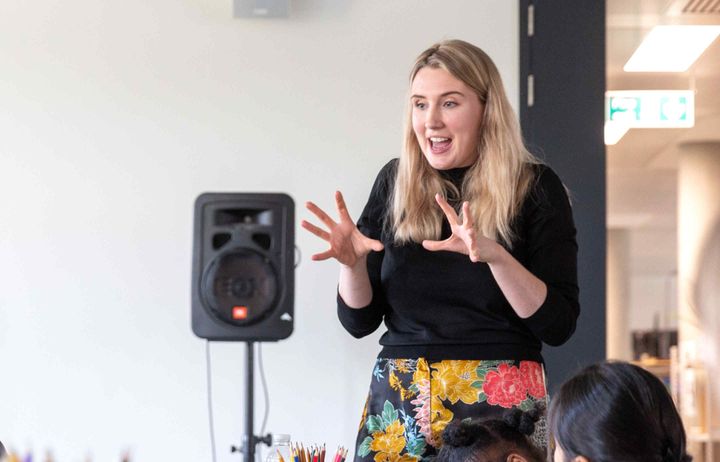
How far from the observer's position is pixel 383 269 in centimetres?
205

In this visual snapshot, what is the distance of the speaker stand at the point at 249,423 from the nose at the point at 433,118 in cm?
95

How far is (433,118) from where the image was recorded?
204 centimetres

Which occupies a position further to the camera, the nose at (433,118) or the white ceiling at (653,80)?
the white ceiling at (653,80)

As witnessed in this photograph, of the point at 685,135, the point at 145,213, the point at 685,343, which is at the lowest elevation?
the point at 685,343

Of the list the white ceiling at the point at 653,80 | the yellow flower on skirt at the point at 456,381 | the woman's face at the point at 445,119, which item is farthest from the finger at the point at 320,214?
the white ceiling at the point at 653,80

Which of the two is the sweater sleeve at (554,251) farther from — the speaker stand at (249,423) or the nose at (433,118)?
the speaker stand at (249,423)

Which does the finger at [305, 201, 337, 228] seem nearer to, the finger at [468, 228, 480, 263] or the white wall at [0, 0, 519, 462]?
the finger at [468, 228, 480, 263]

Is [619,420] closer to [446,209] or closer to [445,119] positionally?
[446,209]

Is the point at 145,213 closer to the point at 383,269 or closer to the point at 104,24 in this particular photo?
the point at 104,24

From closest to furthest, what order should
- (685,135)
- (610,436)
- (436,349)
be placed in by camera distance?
1. (610,436)
2. (436,349)
3. (685,135)

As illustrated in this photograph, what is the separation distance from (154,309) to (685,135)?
2.36m

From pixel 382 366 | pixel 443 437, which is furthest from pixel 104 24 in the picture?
pixel 443 437

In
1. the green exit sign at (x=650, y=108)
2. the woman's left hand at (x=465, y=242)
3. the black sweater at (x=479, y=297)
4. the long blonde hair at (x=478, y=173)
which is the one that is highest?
the green exit sign at (x=650, y=108)

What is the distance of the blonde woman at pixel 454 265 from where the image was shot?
6.19 feet
